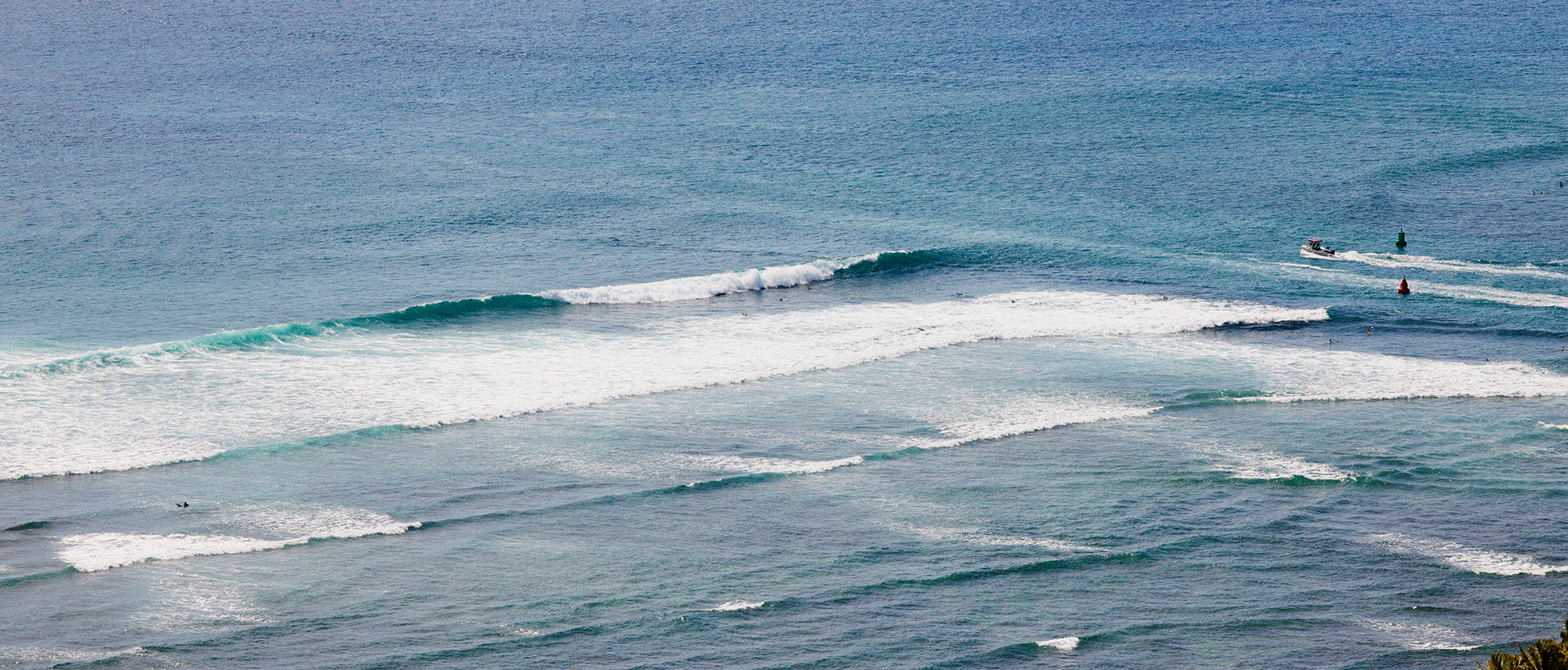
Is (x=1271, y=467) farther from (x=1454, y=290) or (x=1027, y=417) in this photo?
(x=1454, y=290)

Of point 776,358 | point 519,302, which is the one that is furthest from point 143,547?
point 519,302

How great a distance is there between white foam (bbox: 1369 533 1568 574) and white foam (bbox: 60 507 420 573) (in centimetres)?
1858

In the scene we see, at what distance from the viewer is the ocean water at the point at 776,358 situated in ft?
74.1

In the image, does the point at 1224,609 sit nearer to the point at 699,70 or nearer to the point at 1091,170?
the point at 1091,170

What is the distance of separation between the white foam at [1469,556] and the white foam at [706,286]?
82.2 ft

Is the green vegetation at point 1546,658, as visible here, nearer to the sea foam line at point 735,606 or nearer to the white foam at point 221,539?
the sea foam line at point 735,606

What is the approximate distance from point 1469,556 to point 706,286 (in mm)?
26893

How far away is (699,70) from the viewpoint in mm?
80312

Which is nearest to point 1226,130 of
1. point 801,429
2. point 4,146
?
point 801,429

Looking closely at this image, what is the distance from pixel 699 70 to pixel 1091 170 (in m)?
27.5

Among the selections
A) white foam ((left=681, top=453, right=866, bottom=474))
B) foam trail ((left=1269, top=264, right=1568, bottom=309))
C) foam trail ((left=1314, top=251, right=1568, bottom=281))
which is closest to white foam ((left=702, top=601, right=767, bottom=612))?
white foam ((left=681, top=453, right=866, bottom=474))

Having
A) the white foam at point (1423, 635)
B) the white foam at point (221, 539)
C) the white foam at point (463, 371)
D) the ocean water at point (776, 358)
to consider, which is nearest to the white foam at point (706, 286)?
the ocean water at point (776, 358)

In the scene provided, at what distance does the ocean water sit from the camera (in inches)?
889

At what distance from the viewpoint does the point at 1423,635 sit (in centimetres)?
2166
